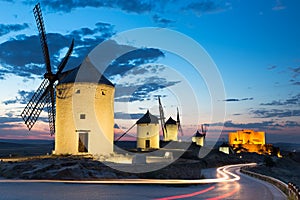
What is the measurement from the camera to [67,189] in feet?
49.2

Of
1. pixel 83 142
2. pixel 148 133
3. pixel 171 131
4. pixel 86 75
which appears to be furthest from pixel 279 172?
pixel 86 75

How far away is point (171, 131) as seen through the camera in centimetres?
6222

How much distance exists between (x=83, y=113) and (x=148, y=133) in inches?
907

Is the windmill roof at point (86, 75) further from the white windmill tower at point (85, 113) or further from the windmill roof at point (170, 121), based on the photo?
the windmill roof at point (170, 121)

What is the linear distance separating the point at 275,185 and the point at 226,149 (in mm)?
61672

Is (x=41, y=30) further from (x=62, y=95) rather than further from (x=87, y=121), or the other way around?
(x=87, y=121)

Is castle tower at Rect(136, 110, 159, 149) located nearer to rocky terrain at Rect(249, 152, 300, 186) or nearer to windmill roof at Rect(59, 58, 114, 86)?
rocky terrain at Rect(249, 152, 300, 186)

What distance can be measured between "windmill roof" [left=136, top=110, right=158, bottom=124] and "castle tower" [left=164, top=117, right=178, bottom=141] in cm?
1048

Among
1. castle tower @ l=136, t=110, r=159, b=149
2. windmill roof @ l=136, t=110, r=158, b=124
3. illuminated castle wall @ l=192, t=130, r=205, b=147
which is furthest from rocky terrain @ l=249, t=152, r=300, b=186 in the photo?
illuminated castle wall @ l=192, t=130, r=205, b=147

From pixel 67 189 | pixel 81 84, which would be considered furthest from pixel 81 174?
pixel 81 84

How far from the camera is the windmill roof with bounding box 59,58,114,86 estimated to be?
28.8m

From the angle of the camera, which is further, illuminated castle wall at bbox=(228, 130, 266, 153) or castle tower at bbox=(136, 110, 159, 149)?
illuminated castle wall at bbox=(228, 130, 266, 153)

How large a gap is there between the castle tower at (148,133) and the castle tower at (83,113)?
20884mm

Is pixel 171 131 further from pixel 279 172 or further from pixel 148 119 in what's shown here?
pixel 279 172
